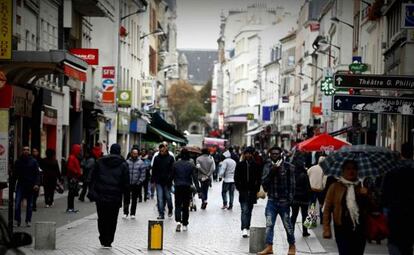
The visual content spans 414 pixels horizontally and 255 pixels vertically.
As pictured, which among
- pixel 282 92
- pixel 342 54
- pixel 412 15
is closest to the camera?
pixel 412 15

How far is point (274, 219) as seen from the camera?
56.0 feet

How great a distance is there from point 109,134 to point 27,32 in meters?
23.3

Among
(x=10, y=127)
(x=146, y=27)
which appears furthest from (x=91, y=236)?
(x=146, y=27)

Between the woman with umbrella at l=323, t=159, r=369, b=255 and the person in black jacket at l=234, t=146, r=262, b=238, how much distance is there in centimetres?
823

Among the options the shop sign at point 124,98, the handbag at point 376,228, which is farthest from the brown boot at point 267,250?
the shop sign at point 124,98

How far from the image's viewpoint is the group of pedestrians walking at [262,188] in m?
12.4

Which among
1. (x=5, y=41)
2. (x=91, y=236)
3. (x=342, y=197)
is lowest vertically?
(x=91, y=236)

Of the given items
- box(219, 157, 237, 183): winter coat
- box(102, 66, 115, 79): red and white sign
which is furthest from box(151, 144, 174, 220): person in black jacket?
box(102, 66, 115, 79): red and white sign

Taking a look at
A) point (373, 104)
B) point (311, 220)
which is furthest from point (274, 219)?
point (373, 104)

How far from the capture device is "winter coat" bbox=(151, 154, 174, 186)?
24598 millimetres

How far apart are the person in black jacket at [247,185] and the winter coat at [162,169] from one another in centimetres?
316

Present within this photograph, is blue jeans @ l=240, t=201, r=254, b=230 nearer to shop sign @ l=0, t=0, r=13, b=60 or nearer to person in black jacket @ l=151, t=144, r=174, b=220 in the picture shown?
person in black jacket @ l=151, t=144, r=174, b=220

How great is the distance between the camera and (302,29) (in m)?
94.1

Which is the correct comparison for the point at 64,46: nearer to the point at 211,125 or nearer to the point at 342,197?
the point at 342,197
